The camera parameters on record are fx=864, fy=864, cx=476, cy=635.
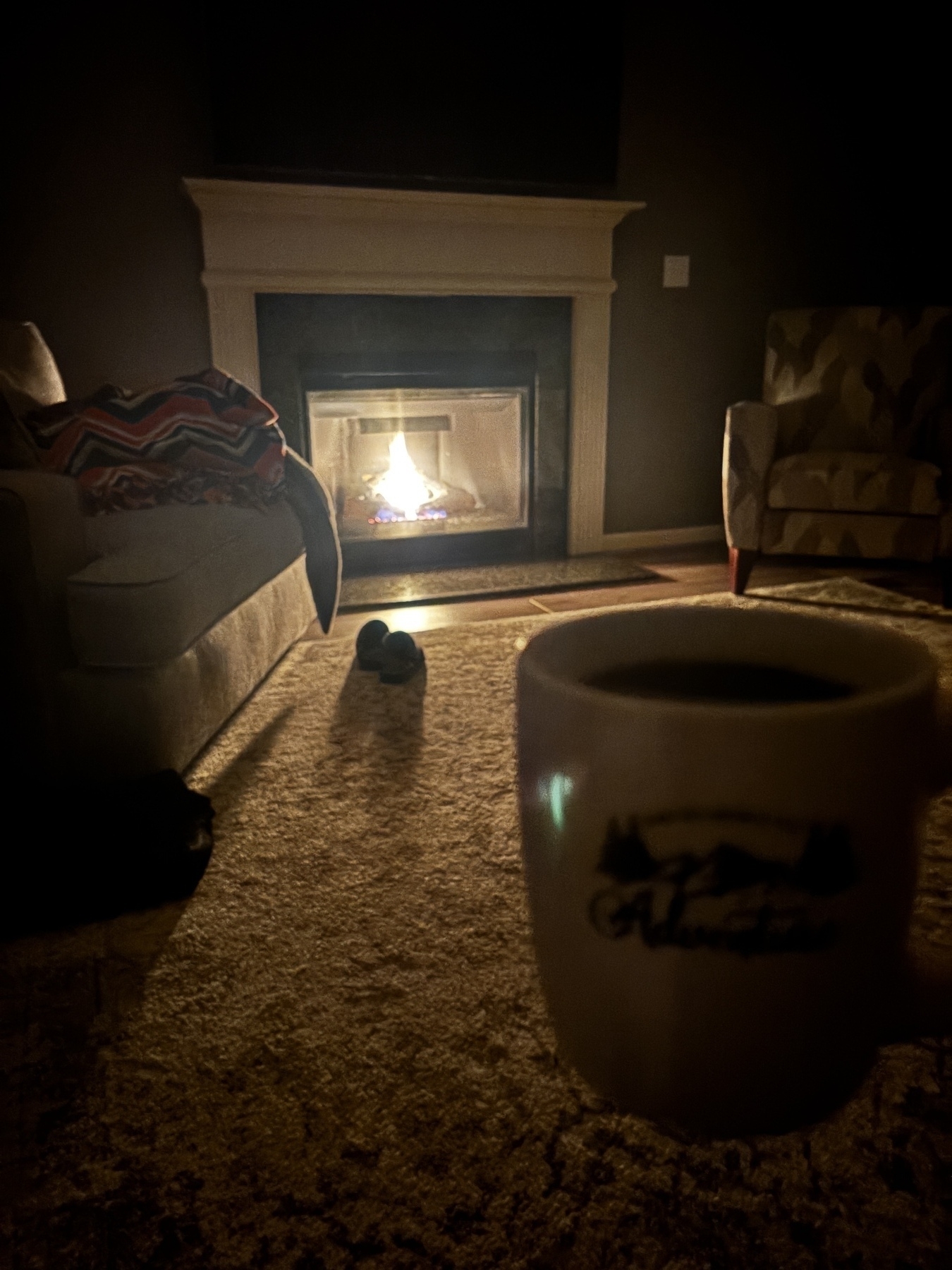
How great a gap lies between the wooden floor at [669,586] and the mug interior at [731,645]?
73.6 inches

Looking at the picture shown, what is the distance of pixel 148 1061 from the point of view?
0.72 meters

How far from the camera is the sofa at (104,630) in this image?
3.76 ft

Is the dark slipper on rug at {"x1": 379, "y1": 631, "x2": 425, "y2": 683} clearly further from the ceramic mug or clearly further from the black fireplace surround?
the ceramic mug

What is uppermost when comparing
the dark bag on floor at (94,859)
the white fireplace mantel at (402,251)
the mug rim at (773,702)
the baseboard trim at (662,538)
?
the white fireplace mantel at (402,251)

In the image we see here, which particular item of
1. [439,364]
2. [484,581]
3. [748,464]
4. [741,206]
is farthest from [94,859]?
[741,206]

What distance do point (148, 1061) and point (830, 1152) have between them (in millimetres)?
534

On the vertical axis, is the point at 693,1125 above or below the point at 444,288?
below

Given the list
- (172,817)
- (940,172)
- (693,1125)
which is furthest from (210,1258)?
(940,172)

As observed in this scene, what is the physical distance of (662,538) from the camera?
3445 millimetres

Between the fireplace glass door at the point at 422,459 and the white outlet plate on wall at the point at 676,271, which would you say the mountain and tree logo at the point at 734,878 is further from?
the white outlet plate on wall at the point at 676,271

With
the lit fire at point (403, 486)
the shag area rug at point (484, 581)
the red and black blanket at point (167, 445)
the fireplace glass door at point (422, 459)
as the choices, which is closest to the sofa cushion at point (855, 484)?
the shag area rug at point (484, 581)

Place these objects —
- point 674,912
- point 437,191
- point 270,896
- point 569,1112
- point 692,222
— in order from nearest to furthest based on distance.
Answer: point 674,912
point 569,1112
point 270,896
point 437,191
point 692,222

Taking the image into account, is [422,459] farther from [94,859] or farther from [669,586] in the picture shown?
[94,859]

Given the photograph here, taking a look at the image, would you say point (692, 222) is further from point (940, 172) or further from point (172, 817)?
point (172, 817)
